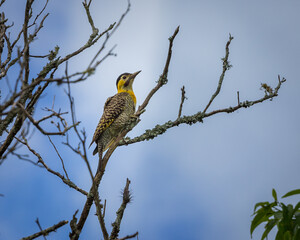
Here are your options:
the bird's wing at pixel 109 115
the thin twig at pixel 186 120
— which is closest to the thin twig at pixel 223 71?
the thin twig at pixel 186 120

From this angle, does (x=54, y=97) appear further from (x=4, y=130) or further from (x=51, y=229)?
(x=51, y=229)

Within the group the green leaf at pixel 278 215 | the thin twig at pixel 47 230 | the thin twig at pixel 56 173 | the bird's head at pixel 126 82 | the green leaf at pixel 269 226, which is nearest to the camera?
the green leaf at pixel 278 215

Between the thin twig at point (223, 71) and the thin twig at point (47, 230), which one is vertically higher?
the thin twig at point (223, 71)

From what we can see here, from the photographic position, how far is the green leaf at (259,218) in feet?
10.4

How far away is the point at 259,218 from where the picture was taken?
3199mm

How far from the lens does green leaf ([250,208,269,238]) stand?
125 inches

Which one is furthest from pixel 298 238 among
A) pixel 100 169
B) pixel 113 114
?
pixel 113 114

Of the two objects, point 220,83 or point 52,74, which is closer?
point 52,74

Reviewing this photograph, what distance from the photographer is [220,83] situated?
498cm

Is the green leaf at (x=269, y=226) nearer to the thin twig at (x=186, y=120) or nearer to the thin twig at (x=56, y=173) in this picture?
the thin twig at (x=186, y=120)

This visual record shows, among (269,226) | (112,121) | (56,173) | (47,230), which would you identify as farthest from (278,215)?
(112,121)

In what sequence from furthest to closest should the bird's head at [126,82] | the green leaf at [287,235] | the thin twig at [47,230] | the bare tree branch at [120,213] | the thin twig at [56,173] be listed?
1. the bird's head at [126,82]
2. the thin twig at [56,173]
3. the bare tree branch at [120,213]
4. the thin twig at [47,230]
5. the green leaf at [287,235]

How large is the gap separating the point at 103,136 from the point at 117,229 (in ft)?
9.98

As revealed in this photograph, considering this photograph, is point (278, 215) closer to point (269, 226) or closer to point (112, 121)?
point (269, 226)
